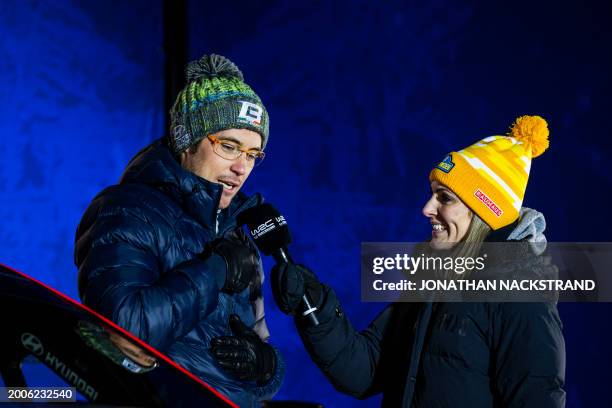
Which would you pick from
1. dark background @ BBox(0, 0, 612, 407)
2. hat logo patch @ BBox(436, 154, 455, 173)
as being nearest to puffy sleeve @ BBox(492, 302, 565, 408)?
hat logo patch @ BBox(436, 154, 455, 173)

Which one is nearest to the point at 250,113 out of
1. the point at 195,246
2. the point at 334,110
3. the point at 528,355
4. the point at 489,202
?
the point at 195,246

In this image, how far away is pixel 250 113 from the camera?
176 centimetres

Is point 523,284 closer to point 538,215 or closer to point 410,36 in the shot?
point 538,215

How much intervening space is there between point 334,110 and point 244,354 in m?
1.69

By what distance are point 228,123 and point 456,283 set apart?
2.18 ft

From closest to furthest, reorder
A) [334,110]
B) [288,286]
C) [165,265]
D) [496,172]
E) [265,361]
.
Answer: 1. [165,265]
2. [265,361]
3. [288,286]
4. [496,172]
5. [334,110]

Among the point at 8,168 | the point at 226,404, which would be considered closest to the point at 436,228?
the point at 226,404

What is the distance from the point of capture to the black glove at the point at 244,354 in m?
1.58

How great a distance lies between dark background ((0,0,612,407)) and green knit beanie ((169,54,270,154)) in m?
1.09

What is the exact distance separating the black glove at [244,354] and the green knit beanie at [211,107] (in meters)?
0.41

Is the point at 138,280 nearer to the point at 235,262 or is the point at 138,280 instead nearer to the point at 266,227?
the point at 235,262

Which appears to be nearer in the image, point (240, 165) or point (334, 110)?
point (240, 165)

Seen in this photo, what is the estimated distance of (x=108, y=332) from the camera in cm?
109

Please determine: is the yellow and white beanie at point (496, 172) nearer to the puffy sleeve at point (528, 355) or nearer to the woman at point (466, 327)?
the woman at point (466, 327)
